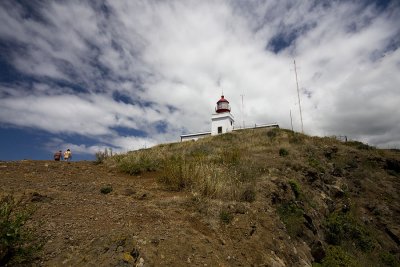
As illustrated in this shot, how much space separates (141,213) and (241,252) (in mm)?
2010

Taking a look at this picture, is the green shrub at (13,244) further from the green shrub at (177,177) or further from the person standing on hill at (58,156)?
the person standing on hill at (58,156)

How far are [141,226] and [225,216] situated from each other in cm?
189

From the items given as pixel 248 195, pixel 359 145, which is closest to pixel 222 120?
pixel 359 145

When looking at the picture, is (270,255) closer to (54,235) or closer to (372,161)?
(54,235)

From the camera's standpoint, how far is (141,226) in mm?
4738

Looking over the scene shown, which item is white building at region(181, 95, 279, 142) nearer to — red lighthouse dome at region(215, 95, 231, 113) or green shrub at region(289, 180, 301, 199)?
red lighthouse dome at region(215, 95, 231, 113)

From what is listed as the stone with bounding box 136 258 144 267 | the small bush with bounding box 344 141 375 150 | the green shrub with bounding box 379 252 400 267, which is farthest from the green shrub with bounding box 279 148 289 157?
the stone with bounding box 136 258 144 267

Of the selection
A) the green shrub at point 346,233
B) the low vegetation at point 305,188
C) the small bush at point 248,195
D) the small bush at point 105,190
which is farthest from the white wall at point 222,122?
the small bush at point 105,190

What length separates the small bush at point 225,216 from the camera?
5.75 meters

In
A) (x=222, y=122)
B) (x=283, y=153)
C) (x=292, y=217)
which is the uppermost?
(x=222, y=122)

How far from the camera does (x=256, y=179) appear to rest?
8688mm

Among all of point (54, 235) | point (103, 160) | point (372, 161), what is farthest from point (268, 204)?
point (372, 161)

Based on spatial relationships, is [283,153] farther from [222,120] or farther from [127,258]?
[222,120]

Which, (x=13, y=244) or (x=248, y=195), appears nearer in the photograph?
(x=13, y=244)
